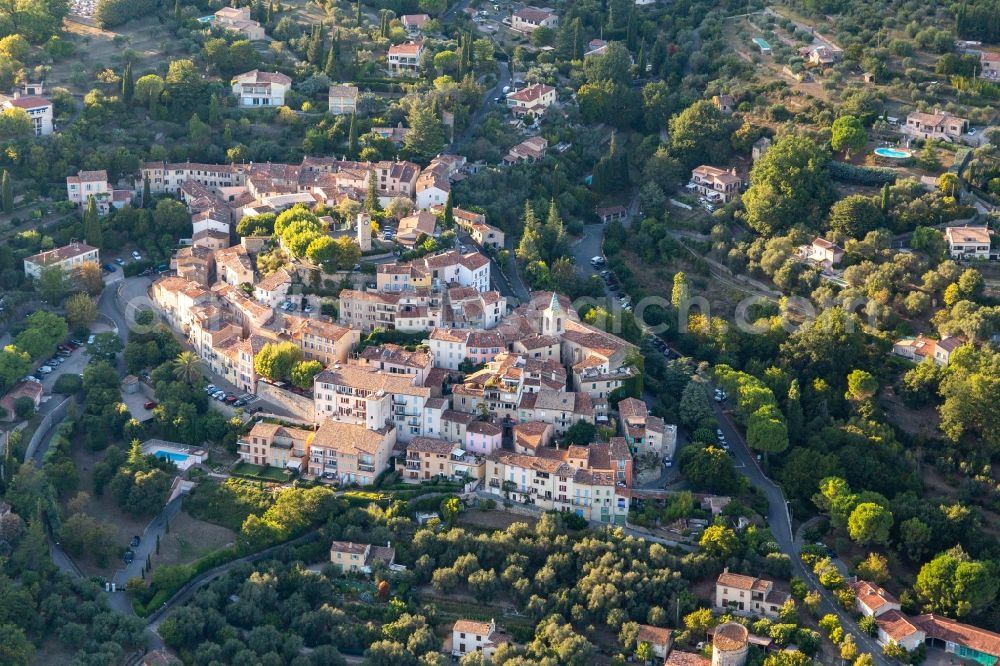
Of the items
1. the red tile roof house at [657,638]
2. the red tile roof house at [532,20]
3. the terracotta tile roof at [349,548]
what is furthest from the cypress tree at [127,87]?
the red tile roof house at [657,638]

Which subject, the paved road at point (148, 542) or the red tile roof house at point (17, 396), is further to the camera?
the red tile roof house at point (17, 396)

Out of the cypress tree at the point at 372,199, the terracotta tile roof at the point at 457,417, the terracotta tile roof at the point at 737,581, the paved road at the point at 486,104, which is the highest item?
the cypress tree at the point at 372,199

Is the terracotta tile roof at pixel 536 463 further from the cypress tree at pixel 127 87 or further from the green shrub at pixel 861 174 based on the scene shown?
the cypress tree at pixel 127 87

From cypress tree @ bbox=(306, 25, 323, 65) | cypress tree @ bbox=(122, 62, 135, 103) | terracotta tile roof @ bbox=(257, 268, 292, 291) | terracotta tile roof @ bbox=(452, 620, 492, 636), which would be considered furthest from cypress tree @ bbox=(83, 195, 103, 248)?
terracotta tile roof @ bbox=(452, 620, 492, 636)

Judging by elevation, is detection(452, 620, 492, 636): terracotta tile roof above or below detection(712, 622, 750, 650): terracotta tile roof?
below

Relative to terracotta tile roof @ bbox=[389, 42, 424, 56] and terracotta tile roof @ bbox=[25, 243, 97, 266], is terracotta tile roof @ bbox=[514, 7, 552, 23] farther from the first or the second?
terracotta tile roof @ bbox=[25, 243, 97, 266]
